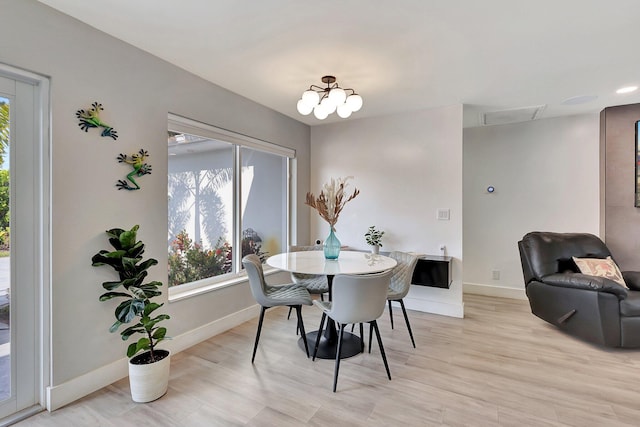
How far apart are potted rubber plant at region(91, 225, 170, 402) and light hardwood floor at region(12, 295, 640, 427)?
0.44ft

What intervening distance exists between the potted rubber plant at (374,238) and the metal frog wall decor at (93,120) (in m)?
3.03

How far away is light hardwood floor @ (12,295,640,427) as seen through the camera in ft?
6.04

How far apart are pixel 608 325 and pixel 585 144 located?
2.46 m

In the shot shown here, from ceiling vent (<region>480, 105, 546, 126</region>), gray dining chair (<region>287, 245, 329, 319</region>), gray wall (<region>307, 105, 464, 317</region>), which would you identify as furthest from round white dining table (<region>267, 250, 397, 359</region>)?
ceiling vent (<region>480, 105, 546, 126</region>)

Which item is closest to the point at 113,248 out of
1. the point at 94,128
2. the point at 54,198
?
the point at 54,198

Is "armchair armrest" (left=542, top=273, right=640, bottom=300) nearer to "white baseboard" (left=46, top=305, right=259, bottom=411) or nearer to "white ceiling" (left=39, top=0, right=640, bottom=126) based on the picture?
"white ceiling" (left=39, top=0, right=640, bottom=126)

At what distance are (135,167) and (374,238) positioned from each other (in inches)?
113

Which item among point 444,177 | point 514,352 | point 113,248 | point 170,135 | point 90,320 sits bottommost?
A: point 514,352

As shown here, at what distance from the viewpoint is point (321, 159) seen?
4582 mm

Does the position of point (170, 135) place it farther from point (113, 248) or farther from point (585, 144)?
point (585, 144)

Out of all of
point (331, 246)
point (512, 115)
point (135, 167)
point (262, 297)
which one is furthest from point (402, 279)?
point (512, 115)

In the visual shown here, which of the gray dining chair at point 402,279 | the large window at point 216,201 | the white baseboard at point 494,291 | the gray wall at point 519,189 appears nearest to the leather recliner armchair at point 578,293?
the gray wall at point 519,189

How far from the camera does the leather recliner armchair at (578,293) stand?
2.63m

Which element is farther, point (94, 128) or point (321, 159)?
point (321, 159)
